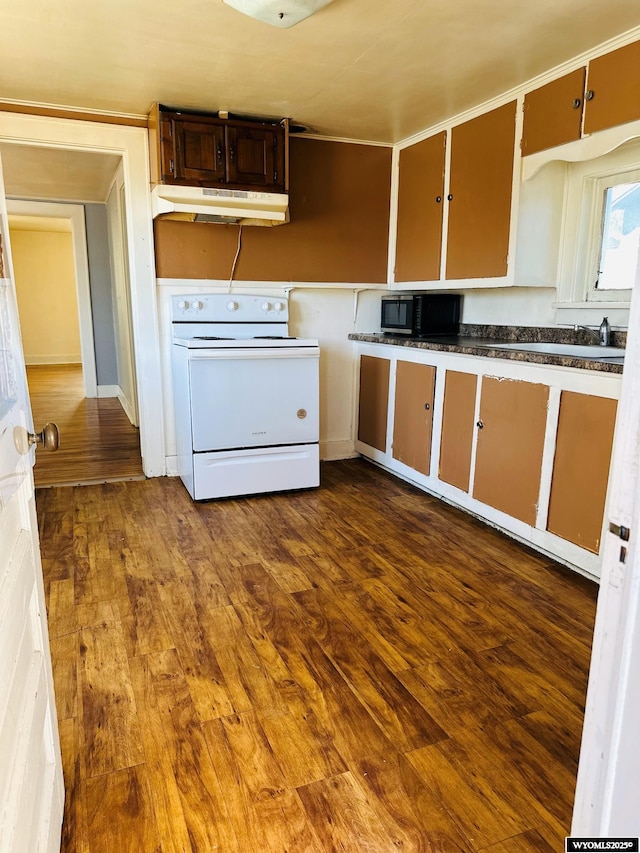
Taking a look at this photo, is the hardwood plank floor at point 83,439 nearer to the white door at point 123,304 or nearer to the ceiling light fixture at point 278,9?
the white door at point 123,304

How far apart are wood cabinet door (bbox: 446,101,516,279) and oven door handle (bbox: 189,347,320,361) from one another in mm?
960

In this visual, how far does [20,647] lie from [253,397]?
2.39 m

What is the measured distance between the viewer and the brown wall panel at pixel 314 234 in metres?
3.53

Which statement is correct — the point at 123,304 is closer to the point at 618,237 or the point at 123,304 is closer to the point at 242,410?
the point at 242,410

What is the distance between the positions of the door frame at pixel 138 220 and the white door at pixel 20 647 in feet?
8.17

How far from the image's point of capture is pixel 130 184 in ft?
11.0

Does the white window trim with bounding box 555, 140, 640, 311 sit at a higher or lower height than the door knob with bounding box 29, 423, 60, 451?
higher

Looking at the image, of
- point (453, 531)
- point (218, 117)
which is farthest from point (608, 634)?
point (218, 117)

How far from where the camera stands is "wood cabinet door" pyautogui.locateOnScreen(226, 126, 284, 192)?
3148 millimetres

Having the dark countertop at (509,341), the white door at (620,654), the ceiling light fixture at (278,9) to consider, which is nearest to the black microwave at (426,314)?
the dark countertop at (509,341)

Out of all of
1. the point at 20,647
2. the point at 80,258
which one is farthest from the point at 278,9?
the point at 80,258

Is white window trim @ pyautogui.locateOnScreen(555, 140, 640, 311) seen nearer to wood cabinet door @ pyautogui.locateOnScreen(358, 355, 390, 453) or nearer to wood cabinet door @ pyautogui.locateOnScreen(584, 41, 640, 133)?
wood cabinet door @ pyautogui.locateOnScreen(584, 41, 640, 133)

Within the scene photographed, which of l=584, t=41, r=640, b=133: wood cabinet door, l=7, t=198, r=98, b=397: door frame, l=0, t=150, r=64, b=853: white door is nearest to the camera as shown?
l=0, t=150, r=64, b=853: white door

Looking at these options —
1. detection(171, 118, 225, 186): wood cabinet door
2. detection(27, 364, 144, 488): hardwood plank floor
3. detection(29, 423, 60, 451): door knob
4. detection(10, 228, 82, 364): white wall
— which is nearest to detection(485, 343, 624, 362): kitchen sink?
detection(171, 118, 225, 186): wood cabinet door
